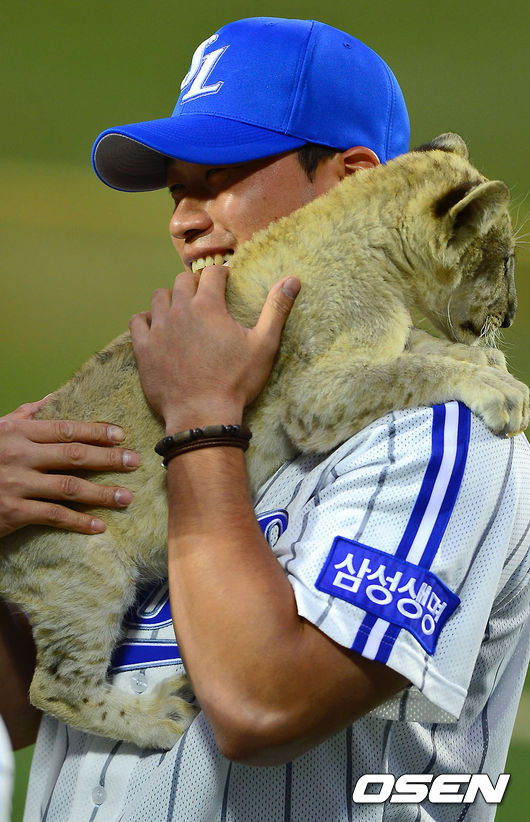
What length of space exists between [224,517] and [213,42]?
50.8 inches

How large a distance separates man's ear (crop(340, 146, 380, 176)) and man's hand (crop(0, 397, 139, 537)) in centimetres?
85

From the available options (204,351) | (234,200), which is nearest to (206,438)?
(204,351)

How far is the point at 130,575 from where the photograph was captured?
173cm

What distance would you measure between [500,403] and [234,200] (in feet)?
2.59

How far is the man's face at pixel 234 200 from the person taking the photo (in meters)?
1.84

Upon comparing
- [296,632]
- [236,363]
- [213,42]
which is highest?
[213,42]

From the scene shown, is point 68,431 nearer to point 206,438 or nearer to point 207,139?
point 206,438

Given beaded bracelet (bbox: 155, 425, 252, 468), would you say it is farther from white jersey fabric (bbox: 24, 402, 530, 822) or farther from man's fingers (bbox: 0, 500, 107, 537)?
man's fingers (bbox: 0, 500, 107, 537)

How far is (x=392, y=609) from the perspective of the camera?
120 centimetres

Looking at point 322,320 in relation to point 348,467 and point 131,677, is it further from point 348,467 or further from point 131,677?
point 131,677

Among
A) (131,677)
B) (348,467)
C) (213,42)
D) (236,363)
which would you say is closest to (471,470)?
(348,467)

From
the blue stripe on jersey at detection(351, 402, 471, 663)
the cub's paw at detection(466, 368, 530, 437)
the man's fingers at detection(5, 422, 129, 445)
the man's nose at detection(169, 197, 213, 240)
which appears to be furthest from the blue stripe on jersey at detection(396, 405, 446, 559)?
the man's nose at detection(169, 197, 213, 240)

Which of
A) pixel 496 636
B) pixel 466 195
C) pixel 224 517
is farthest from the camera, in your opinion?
pixel 466 195

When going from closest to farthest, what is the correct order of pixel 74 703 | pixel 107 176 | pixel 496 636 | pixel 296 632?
pixel 296 632
pixel 496 636
pixel 74 703
pixel 107 176
